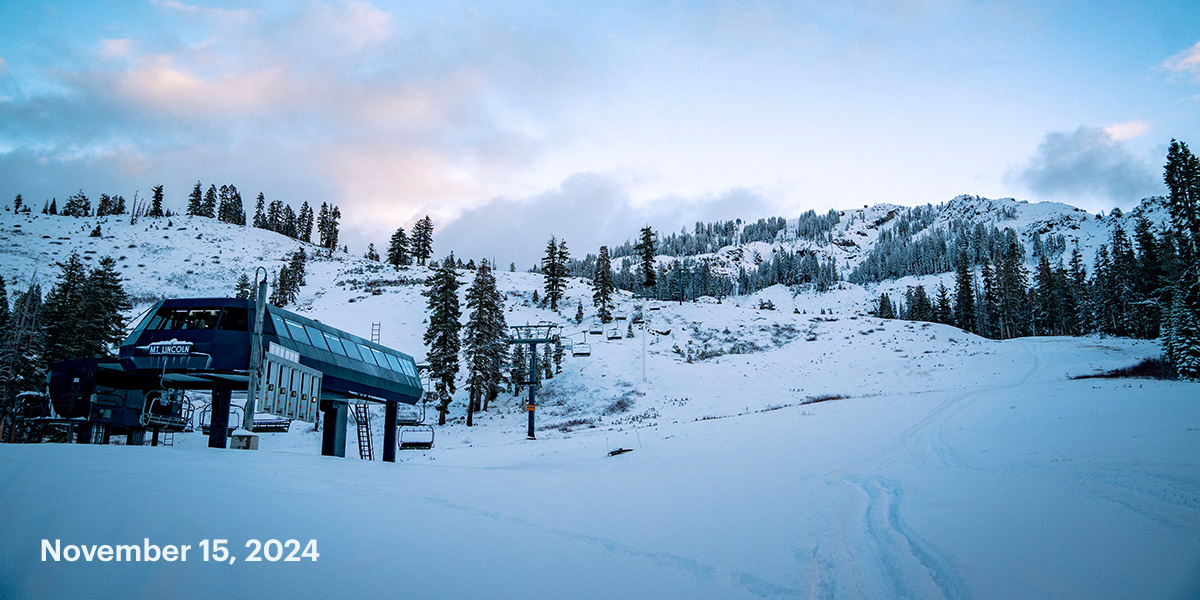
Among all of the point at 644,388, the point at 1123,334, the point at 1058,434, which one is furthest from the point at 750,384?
the point at 1123,334

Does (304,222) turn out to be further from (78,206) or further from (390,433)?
(390,433)

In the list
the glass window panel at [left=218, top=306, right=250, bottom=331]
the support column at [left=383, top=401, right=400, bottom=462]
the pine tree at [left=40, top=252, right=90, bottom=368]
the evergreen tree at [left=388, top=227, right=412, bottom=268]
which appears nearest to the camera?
the glass window panel at [left=218, top=306, right=250, bottom=331]

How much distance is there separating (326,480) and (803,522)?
8917 millimetres

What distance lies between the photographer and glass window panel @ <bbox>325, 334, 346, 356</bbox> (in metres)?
22.0

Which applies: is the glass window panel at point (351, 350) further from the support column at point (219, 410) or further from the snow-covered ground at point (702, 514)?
the snow-covered ground at point (702, 514)

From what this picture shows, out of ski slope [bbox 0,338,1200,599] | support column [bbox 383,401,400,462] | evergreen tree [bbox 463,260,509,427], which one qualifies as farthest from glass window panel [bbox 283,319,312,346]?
evergreen tree [bbox 463,260,509,427]

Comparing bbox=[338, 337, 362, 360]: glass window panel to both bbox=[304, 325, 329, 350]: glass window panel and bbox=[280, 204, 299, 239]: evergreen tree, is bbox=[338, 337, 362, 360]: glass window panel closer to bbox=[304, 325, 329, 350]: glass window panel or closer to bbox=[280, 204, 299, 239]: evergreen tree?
bbox=[304, 325, 329, 350]: glass window panel

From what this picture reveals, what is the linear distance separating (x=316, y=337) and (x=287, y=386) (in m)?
3.00

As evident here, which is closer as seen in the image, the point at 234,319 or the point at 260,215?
the point at 234,319

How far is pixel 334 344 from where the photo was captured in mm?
22312

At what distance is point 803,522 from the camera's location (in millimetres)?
10180

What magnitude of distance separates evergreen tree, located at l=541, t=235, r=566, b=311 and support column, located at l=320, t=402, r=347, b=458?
6271 cm

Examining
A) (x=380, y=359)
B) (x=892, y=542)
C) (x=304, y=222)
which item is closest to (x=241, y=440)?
A: (x=380, y=359)

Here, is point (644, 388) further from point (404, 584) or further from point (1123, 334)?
point (1123, 334)
